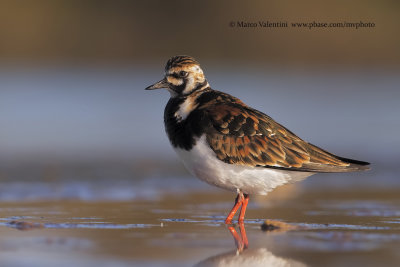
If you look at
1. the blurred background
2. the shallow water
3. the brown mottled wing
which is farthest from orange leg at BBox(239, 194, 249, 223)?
the blurred background

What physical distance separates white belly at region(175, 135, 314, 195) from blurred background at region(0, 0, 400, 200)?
6.19ft

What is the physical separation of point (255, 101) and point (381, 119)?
2776mm

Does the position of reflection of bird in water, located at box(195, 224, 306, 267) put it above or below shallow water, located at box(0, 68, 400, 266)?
below

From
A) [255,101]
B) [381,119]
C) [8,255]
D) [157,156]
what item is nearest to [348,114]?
[381,119]

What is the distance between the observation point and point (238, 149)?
666cm

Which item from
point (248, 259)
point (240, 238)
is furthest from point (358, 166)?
point (248, 259)

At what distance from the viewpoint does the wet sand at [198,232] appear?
505 cm

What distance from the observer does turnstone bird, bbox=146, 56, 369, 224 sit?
6.62 meters

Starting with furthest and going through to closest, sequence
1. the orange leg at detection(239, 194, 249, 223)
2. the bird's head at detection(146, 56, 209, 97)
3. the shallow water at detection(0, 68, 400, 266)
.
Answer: the bird's head at detection(146, 56, 209, 97) < the orange leg at detection(239, 194, 249, 223) < the shallow water at detection(0, 68, 400, 266)

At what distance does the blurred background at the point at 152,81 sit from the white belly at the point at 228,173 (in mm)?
1886

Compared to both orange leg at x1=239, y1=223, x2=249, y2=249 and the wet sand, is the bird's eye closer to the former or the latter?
the wet sand

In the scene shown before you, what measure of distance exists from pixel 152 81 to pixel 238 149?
42.1 feet

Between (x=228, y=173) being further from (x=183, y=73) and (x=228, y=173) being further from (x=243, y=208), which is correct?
(x=183, y=73)

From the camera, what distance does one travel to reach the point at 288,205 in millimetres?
7816
